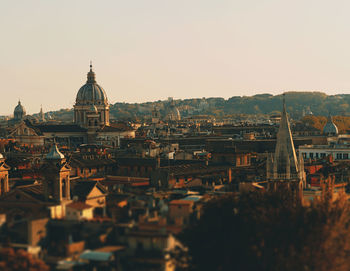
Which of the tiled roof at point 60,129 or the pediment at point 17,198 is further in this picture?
the tiled roof at point 60,129

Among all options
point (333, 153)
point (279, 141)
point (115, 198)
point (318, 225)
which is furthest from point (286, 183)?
point (333, 153)

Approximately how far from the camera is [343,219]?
1874 inches

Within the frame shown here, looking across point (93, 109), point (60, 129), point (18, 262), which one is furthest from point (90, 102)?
point (18, 262)

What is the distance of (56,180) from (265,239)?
67.2ft

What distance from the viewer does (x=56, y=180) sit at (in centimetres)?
5931

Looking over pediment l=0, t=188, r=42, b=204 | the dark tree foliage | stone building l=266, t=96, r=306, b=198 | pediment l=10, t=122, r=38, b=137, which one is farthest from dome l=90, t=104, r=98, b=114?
the dark tree foliage

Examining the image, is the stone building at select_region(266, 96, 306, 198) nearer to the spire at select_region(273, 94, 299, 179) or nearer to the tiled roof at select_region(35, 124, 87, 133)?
the spire at select_region(273, 94, 299, 179)

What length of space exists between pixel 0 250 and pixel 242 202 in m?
15.6

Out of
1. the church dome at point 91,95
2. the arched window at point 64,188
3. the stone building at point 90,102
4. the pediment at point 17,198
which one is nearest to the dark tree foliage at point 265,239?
the pediment at point 17,198

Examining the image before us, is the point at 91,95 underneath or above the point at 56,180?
above

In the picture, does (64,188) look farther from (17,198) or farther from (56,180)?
(17,198)

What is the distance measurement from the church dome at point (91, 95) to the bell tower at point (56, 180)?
12571cm

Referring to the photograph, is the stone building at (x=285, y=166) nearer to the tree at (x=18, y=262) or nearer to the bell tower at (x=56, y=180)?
the bell tower at (x=56, y=180)

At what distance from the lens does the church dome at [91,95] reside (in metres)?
187
